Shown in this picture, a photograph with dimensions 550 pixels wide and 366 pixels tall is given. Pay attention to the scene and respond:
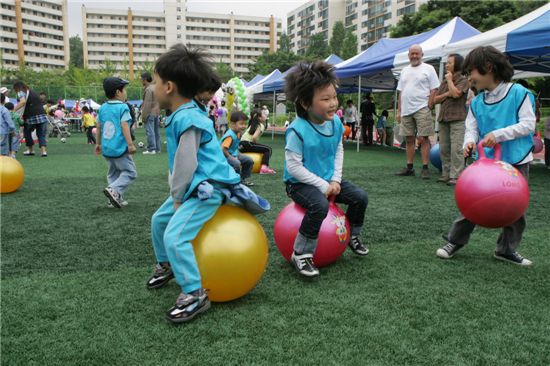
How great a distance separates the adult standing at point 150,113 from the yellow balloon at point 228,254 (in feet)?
26.9

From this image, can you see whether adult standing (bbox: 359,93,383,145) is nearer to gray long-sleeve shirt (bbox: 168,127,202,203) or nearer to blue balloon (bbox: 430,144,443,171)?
blue balloon (bbox: 430,144,443,171)

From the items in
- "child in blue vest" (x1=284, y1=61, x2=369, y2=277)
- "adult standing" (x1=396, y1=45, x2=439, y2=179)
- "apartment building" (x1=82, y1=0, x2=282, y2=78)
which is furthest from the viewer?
"apartment building" (x1=82, y1=0, x2=282, y2=78)

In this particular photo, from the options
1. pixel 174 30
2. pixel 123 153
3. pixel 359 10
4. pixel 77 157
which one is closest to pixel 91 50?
pixel 174 30

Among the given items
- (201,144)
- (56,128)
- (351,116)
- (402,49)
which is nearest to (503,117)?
(201,144)

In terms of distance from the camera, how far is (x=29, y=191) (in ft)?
23.5

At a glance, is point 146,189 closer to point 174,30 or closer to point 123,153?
point 123,153

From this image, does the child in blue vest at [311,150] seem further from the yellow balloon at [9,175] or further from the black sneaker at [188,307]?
the yellow balloon at [9,175]

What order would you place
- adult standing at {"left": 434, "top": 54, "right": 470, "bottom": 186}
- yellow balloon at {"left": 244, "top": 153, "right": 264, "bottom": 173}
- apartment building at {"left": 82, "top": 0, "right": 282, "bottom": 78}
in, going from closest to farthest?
adult standing at {"left": 434, "top": 54, "right": 470, "bottom": 186}
yellow balloon at {"left": 244, "top": 153, "right": 264, "bottom": 173}
apartment building at {"left": 82, "top": 0, "right": 282, "bottom": 78}

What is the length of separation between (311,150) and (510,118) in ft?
5.32

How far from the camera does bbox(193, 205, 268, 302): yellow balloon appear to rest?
9.23ft

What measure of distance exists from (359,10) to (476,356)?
98328 millimetres

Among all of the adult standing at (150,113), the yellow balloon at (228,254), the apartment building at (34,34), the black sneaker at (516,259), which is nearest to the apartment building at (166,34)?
the apartment building at (34,34)

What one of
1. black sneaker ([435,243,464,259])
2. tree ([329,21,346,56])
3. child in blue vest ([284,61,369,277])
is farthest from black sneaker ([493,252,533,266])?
tree ([329,21,346,56])

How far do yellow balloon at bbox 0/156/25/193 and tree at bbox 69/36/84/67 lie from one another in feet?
392
